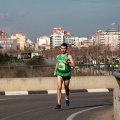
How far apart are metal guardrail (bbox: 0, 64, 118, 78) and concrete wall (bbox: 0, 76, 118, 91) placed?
3.74 ft

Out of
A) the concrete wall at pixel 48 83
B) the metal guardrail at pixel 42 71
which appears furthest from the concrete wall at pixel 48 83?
the metal guardrail at pixel 42 71

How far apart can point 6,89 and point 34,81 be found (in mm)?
1415

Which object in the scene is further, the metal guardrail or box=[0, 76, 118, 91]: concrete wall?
the metal guardrail

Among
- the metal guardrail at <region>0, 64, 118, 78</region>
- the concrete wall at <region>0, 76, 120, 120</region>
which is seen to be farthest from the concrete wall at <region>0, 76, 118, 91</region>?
the metal guardrail at <region>0, 64, 118, 78</region>

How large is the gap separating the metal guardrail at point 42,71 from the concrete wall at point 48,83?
1139 millimetres

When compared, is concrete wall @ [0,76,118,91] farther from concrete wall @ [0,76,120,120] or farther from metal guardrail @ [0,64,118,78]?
metal guardrail @ [0,64,118,78]

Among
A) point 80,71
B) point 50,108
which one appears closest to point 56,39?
point 80,71

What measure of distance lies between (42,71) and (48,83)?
6.23 ft

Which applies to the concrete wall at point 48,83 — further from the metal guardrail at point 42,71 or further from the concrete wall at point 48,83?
the metal guardrail at point 42,71

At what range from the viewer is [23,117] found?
10.1m

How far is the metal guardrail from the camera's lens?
21391mm

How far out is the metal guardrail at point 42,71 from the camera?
21391mm

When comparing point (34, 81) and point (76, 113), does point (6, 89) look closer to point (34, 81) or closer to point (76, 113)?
point (34, 81)

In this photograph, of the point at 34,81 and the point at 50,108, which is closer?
the point at 50,108
